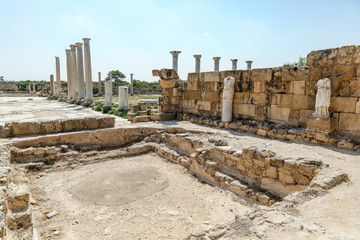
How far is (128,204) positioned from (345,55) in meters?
6.76

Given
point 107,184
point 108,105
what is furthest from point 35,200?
point 108,105

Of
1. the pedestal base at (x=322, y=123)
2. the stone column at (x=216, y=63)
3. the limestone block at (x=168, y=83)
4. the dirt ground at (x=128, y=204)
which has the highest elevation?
the stone column at (x=216, y=63)

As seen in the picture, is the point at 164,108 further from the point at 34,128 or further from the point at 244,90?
the point at 34,128

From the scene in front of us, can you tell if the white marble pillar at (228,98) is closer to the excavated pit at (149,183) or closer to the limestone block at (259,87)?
the limestone block at (259,87)

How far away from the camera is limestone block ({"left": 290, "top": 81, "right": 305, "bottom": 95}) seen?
288 inches

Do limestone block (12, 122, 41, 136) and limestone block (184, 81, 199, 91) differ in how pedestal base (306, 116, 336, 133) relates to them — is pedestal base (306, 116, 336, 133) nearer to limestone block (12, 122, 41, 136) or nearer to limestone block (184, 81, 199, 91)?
limestone block (184, 81, 199, 91)

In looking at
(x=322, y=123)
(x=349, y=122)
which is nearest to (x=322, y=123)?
(x=322, y=123)

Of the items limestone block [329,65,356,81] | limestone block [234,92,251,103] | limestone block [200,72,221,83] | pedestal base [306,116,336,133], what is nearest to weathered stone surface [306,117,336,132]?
pedestal base [306,116,336,133]

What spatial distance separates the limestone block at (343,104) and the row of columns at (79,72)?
1752 centimetres

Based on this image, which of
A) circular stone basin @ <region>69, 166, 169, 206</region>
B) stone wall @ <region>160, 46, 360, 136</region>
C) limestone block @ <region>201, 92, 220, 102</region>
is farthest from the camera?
limestone block @ <region>201, 92, 220, 102</region>

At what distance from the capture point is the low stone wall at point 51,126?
24.7ft

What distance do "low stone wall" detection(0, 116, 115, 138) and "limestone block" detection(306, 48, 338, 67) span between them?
7.29m

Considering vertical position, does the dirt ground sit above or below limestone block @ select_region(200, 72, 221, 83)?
below

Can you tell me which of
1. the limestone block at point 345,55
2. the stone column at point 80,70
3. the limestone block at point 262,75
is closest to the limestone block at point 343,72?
the limestone block at point 345,55
